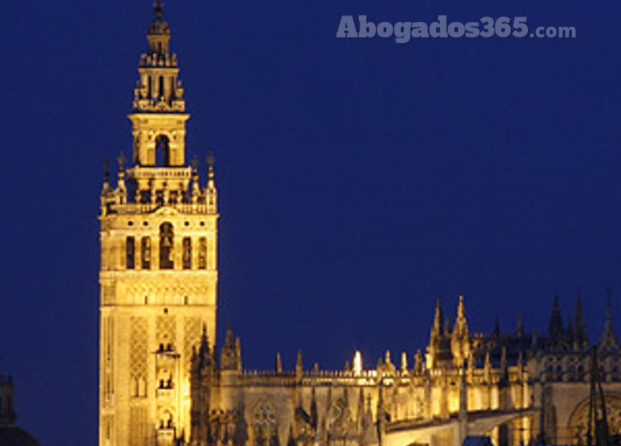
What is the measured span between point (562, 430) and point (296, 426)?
1411 centimetres

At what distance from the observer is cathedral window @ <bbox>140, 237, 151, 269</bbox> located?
180875 millimetres

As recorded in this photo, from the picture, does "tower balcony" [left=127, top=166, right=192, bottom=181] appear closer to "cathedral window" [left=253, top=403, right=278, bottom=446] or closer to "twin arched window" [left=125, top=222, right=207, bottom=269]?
"twin arched window" [left=125, top=222, right=207, bottom=269]

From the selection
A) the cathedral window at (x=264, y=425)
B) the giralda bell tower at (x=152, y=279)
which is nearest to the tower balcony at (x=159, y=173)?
the giralda bell tower at (x=152, y=279)

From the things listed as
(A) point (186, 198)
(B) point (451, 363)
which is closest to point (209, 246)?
(A) point (186, 198)

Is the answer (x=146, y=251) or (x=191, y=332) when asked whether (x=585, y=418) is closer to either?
(x=191, y=332)

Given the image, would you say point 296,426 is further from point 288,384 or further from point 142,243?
point 142,243

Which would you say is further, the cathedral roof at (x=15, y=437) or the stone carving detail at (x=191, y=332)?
the stone carving detail at (x=191, y=332)

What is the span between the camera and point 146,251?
181 m

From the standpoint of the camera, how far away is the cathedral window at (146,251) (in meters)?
181

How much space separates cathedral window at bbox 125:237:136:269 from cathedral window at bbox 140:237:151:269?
45cm

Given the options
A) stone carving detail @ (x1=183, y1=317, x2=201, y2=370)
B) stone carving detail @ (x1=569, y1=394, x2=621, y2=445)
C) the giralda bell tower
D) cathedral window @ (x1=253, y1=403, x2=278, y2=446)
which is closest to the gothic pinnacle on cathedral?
the giralda bell tower

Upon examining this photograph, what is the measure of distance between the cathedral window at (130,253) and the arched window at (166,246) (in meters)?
1.39

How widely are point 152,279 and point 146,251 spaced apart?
1.60 metres

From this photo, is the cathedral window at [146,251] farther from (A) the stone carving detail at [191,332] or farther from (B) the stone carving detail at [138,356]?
(A) the stone carving detail at [191,332]
